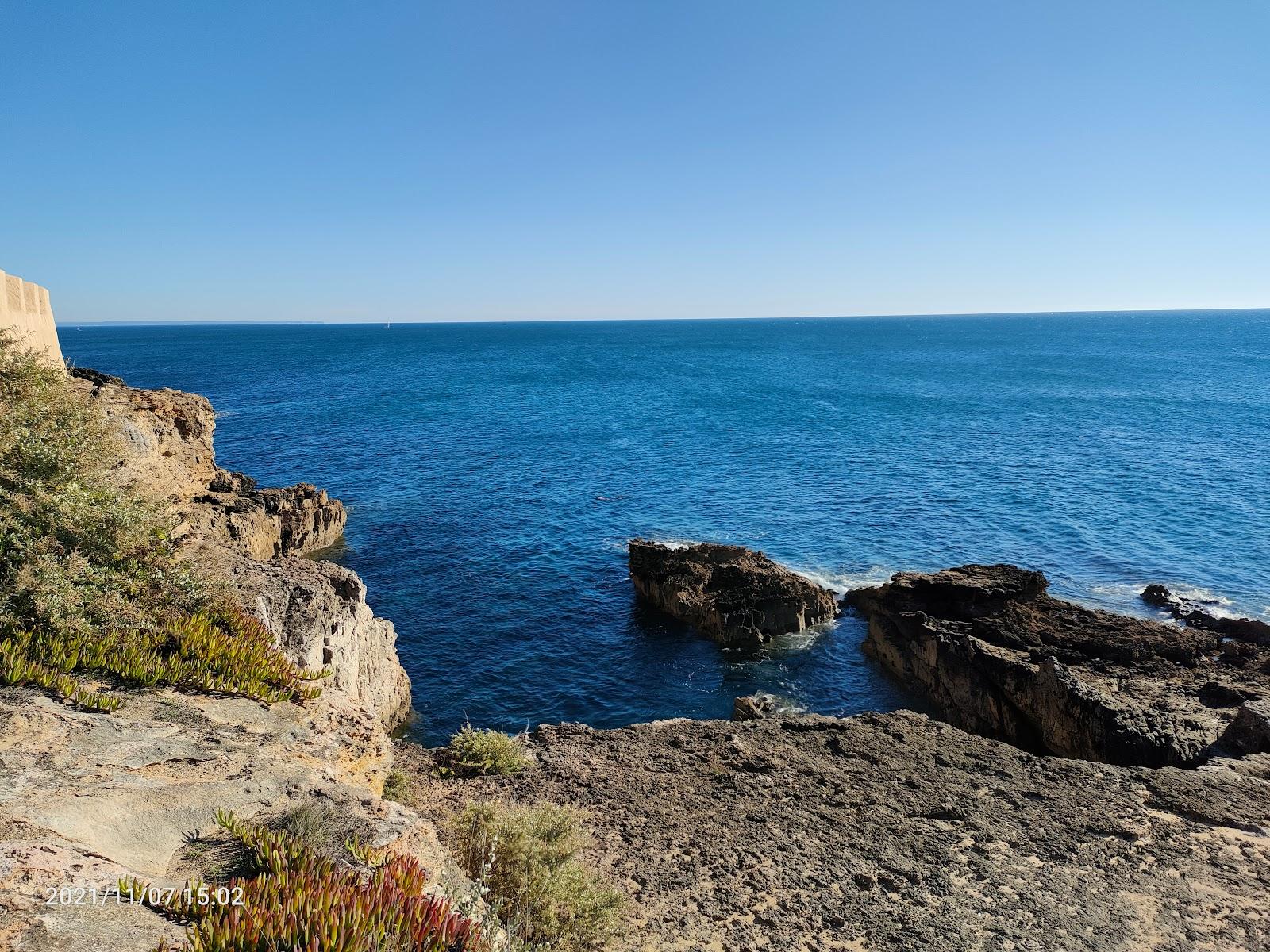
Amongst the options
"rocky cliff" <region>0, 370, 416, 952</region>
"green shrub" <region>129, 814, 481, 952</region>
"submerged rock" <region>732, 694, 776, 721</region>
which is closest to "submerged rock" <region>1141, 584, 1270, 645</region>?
"submerged rock" <region>732, 694, 776, 721</region>

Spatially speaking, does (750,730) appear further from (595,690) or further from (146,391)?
(146,391)

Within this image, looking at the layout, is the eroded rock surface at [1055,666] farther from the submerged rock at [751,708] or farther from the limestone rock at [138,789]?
the limestone rock at [138,789]

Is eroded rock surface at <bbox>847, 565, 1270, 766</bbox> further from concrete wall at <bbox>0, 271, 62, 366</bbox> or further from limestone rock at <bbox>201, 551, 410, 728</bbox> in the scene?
concrete wall at <bbox>0, 271, 62, 366</bbox>

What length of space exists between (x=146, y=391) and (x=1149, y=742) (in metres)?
47.2

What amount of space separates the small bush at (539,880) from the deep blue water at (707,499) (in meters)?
13.6

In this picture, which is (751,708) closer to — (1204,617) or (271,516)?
(1204,617)

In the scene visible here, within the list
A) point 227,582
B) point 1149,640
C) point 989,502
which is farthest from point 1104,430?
point 227,582

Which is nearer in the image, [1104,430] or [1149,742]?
[1149,742]

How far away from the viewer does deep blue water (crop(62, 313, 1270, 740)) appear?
29.1 meters

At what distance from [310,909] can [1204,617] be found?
36458mm

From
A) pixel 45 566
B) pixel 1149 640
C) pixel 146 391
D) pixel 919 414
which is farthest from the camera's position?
pixel 919 414

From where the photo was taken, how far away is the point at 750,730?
18766 mm

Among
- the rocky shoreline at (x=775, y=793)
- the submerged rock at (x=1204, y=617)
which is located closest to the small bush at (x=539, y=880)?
the rocky shoreline at (x=775, y=793)

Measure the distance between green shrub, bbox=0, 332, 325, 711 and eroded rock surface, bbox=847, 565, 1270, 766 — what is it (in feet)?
68.3
